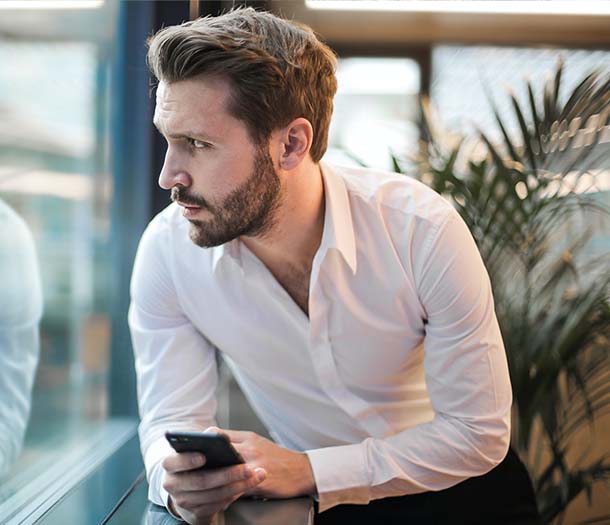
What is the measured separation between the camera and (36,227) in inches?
77.8

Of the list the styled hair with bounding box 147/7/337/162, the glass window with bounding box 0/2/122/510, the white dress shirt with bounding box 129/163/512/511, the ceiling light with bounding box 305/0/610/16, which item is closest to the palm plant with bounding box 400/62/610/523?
the white dress shirt with bounding box 129/163/512/511

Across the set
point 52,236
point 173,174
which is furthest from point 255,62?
point 52,236

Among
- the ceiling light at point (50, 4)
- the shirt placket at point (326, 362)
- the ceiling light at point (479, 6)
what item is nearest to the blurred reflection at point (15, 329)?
the ceiling light at point (50, 4)

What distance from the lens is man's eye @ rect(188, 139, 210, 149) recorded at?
1.45 metres

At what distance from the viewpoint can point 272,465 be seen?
54.6 inches

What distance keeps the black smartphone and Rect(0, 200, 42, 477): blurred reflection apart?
0.59 meters

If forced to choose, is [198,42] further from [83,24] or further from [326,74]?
[83,24]

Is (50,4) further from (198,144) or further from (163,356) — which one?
(163,356)

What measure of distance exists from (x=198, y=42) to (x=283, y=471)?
77 cm

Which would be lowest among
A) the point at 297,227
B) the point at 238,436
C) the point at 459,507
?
the point at 459,507

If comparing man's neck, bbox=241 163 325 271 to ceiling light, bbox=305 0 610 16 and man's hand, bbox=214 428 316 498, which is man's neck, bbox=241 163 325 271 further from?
ceiling light, bbox=305 0 610 16

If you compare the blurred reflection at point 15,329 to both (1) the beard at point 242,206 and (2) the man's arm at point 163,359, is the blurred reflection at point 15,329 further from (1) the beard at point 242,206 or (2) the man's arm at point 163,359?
(1) the beard at point 242,206

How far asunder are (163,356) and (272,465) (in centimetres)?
36

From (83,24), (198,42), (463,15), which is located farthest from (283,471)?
(463,15)
